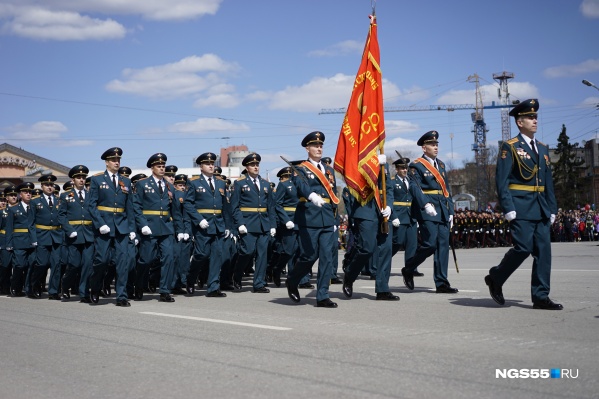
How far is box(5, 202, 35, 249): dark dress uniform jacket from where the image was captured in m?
15.4

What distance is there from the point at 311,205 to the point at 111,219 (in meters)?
3.49

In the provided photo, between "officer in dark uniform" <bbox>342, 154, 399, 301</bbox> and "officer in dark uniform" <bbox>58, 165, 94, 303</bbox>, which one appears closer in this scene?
"officer in dark uniform" <bbox>342, 154, 399, 301</bbox>

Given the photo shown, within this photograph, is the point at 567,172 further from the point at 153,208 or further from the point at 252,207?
the point at 153,208

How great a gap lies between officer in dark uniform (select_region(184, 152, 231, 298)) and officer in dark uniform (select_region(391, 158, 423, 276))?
2977mm

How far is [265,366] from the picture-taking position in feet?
20.5

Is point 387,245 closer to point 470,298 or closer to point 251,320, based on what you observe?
point 470,298

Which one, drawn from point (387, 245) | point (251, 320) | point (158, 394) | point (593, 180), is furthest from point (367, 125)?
point (593, 180)

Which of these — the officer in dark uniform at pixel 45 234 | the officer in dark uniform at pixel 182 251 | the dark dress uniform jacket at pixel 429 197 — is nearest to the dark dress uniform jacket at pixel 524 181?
the dark dress uniform jacket at pixel 429 197

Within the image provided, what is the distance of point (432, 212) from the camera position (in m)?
11.5

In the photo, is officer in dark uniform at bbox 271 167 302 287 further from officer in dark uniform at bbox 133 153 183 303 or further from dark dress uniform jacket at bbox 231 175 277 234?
officer in dark uniform at bbox 133 153 183 303

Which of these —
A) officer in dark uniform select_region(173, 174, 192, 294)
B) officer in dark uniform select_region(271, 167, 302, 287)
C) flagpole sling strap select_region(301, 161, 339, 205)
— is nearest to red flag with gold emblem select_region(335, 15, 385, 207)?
flagpole sling strap select_region(301, 161, 339, 205)

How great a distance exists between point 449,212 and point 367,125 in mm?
2032

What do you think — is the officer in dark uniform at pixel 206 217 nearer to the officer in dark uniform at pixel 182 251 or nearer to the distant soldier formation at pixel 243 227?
the distant soldier formation at pixel 243 227

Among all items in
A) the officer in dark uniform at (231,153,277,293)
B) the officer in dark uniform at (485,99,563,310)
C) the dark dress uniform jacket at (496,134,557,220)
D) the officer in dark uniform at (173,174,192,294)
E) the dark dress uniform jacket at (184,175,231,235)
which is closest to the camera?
the officer in dark uniform at (485,99,563,310)
